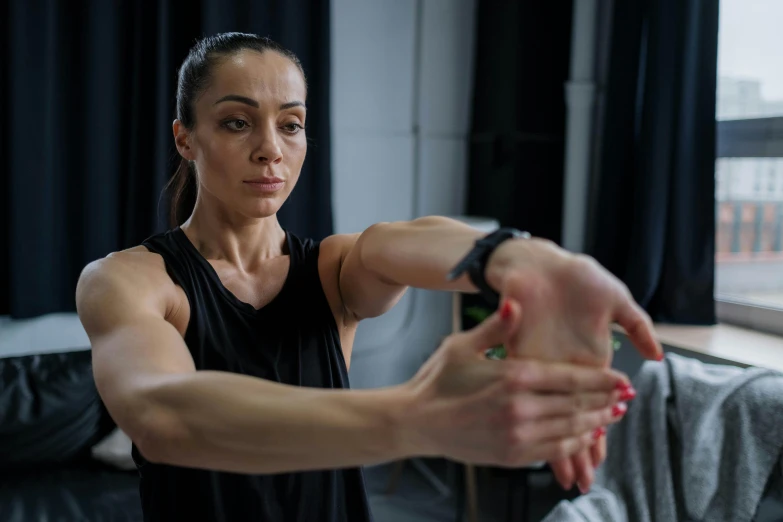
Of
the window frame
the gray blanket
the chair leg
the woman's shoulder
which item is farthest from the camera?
the chair leg

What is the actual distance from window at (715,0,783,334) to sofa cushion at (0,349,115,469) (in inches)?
86.0

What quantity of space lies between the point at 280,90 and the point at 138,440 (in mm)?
507

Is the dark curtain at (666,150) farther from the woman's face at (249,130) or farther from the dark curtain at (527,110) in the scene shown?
the woman's face at (249,130)

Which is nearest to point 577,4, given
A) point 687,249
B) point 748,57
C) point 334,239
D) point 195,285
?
point 748,57

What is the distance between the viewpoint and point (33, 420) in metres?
2.24

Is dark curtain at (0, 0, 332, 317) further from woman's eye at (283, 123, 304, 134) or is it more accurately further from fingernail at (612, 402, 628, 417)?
fingernail at (612, 402, 628, 417)

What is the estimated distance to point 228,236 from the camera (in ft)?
3.30

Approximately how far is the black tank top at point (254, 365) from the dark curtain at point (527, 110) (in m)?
2.13

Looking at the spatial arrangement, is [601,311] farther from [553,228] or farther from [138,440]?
[553,228]

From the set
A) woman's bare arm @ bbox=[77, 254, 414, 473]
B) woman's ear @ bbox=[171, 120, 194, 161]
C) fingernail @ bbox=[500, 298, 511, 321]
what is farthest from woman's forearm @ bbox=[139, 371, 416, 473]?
woman's ear @ bbox=[171, 120, 194, 161]

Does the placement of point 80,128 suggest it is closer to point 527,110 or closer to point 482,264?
point 527,110

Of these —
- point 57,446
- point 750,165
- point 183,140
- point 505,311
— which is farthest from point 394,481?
point 505,311

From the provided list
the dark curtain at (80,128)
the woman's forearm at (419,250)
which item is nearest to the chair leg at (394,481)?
the dark curtain at (80,128)

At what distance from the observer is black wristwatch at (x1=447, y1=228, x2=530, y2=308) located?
71 cm
